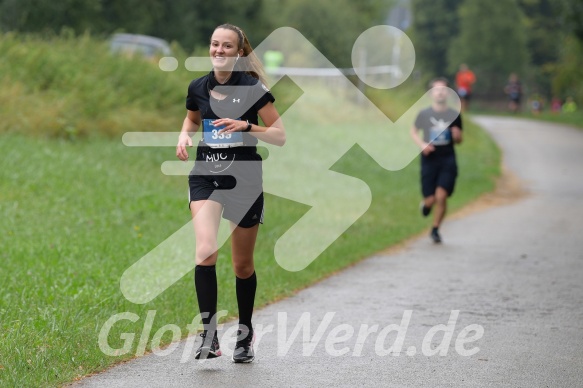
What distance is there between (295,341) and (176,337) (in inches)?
31.5

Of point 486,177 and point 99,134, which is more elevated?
point 99,134

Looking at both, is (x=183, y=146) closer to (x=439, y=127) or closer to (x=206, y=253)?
A: (x=206, y=253)

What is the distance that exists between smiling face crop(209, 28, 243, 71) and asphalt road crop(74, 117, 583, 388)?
1785mm

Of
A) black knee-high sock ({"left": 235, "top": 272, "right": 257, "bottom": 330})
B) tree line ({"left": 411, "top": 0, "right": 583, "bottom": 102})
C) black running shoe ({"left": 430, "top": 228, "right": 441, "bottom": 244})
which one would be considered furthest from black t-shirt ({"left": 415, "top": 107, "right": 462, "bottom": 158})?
tree line ({"left": 411, "top": 0, "right": 583, "bottom": 102})

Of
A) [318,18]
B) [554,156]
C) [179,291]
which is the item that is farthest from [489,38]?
[179,291]

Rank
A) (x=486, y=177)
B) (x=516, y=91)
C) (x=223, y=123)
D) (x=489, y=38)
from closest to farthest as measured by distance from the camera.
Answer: (x=223, y=123) → (x=486, y=177) → (x=516, y=91) → (x=489, y=38)

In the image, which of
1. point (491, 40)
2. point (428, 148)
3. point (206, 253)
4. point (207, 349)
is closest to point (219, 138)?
point (206, 253)

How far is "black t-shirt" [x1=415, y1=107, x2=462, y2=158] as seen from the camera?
45.1ft

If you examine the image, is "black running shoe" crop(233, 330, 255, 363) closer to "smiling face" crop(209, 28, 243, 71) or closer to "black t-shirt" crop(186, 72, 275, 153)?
"black t-shirt" crop(186, 72, 275, 153)

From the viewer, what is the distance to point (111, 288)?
8.77 metres

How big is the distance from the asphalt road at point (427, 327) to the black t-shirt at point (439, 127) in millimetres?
1185

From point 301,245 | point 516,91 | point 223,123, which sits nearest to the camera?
point 223,123

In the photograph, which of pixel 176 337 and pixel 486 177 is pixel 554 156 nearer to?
pixel 486 177

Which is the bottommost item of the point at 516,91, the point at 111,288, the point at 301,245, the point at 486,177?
the point at 516,91
